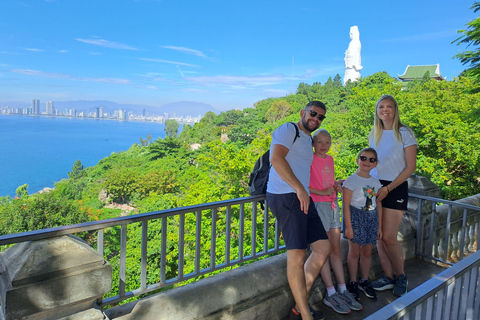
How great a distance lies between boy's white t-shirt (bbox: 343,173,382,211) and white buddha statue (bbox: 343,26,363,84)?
108775 mm

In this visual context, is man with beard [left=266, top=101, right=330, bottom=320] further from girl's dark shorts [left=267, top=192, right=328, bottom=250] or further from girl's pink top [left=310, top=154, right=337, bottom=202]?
girl's pink top [left=310, top=154, right=337, bottom=202]

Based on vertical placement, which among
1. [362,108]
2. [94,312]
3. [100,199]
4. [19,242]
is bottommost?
[100,199]

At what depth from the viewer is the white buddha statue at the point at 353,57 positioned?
104875 mm

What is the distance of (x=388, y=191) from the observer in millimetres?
3131

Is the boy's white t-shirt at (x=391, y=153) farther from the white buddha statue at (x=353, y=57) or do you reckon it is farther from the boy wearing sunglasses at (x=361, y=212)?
the white buddha statue at (x=353, y=57)

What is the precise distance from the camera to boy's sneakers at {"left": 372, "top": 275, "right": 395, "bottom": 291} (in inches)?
129

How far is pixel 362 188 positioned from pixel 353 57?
111445 mm

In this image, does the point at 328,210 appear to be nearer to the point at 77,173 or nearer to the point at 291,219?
the point at 291,219

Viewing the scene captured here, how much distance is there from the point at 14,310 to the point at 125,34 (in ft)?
539

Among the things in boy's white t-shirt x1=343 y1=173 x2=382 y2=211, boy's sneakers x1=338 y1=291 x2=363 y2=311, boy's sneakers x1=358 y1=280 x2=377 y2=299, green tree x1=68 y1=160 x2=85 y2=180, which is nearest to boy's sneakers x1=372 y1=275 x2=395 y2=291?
boy's sneakers x1=358 y1=280 x2=377 y2=299

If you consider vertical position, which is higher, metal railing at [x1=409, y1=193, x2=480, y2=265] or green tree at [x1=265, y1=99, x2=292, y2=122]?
green tree at [x1=265, y1=99, x2=292, y2=122]

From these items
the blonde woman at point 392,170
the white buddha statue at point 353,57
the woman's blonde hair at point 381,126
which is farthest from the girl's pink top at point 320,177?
the white buddha statue at point 353,57

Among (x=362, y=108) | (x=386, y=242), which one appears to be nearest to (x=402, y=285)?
(x=386, y=242)

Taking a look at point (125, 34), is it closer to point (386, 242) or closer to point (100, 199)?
point (100, 199)
